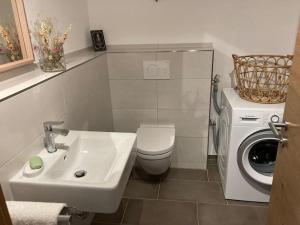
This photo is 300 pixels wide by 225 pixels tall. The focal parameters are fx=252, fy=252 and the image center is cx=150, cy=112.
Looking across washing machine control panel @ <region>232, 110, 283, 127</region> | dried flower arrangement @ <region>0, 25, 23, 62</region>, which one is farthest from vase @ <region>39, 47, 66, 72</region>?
washing machine control panel @ <region>232, 110, 283, 127</region>

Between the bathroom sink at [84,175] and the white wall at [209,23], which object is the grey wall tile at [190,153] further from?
the bathroom sink at [84,175]

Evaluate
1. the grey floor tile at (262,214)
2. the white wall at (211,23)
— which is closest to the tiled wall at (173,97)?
the white wall at (211,23)

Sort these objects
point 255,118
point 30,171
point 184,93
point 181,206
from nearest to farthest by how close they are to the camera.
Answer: point 30,171, point 255,118, point 181,206, point 184,93

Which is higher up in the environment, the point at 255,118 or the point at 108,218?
the point at 255,118

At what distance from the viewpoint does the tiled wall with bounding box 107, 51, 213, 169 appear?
7.33ft

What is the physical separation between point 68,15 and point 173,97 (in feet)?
3.72

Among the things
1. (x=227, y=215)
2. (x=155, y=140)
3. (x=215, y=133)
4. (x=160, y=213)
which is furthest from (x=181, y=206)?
(x=215, y=133)

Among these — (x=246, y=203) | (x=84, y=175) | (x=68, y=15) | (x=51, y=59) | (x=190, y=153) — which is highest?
(x=68, y=15)

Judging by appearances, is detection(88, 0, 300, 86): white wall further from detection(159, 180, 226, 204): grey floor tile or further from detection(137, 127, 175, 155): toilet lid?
detection(159, 180, 226, 204): grey floor tile

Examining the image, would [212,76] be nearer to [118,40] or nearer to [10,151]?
[118,40]

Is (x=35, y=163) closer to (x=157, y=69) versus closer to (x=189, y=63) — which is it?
(x=157, y=69)

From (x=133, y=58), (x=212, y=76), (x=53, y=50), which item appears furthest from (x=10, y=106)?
(x=212, y=76)

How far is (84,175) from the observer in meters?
1.34

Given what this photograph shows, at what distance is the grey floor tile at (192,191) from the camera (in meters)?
2.17
